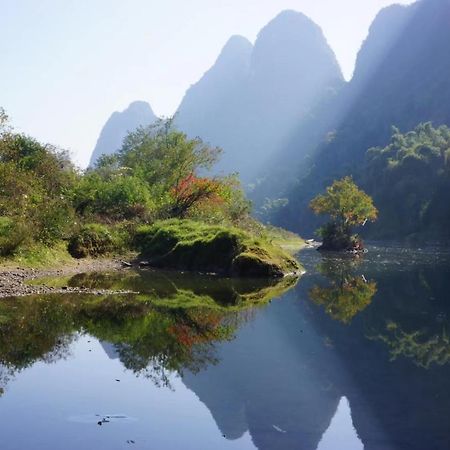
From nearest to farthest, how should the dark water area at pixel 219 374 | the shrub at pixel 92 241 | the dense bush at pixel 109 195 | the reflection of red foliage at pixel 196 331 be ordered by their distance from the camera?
the dark water area at pixel 219 374
the reflection of red foliage at pixel 196 331
the dense bush at pixel 109 195
the shrub at pixel 92 241

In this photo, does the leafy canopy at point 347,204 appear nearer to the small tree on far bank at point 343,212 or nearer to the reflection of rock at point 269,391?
the small tree on far bank at point 343,212

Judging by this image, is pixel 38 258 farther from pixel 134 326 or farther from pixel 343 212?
pixel 343 212

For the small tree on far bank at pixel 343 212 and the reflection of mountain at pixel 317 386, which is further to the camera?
the small tree on far bank at pixel 343 212

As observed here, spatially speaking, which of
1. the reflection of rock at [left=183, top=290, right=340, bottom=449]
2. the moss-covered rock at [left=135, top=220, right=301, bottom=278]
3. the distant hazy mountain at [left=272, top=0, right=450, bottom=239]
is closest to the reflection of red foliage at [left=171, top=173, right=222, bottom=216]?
the moss-covered rock at [left=135, top=220, right=301, bottom=278]

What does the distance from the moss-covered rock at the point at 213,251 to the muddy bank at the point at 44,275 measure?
2792 mm

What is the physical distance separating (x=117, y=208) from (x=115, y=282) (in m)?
15.7

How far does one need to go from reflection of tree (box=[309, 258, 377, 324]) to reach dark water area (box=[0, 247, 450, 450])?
0.73ft

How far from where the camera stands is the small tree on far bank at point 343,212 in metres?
58.0

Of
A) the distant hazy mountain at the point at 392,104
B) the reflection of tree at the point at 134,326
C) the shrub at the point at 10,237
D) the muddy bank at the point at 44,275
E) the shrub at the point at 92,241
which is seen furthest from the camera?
the distant hazy mountain at the point at 392,104

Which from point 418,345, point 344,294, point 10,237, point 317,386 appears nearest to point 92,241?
point 10,237

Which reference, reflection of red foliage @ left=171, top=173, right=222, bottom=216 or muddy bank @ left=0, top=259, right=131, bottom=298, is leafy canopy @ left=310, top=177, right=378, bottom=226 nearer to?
reflection of red foliage @ left=171, top=173, right=222, bottom=216

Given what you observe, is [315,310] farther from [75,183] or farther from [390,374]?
[75,183]

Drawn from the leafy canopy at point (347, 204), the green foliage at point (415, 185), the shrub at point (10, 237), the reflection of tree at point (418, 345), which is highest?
the green foliage at point (415, 185)

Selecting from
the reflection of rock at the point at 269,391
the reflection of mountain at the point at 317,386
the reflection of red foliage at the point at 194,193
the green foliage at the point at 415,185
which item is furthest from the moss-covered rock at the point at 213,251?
the green foliage at the point at 415,185
